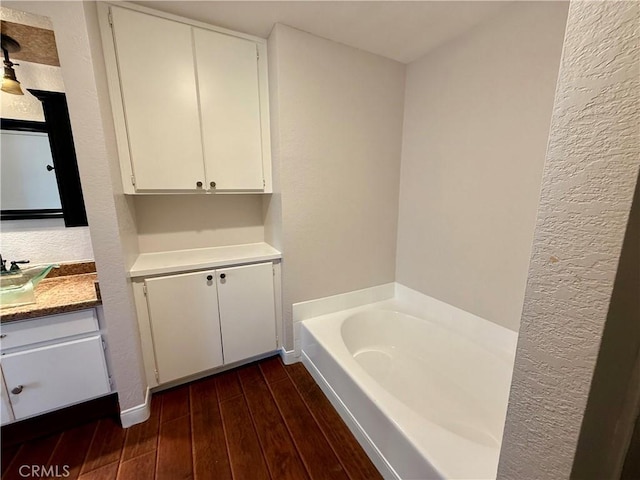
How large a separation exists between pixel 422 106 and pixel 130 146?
1973 millimetres

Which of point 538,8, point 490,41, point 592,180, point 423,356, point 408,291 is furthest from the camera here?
point 408,291

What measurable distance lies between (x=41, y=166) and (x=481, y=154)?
2.58 meters

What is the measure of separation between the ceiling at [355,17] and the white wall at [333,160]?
98 millimetres

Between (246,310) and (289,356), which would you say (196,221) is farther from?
(289,356)

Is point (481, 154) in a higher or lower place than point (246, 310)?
higher

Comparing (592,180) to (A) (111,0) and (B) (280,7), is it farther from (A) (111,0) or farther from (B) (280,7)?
(A) (111,0)

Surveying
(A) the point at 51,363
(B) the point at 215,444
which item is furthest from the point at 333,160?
(A) the point at 51,363

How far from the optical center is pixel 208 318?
1.68 meters

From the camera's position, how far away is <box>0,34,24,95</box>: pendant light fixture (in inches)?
48.4

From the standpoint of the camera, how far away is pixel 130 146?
1474 mm

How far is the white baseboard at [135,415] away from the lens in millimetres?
1411

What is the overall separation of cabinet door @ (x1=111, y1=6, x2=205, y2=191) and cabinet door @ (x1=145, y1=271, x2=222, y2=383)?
612 mm

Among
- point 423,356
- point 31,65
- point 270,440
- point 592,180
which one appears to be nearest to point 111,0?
point 31,65

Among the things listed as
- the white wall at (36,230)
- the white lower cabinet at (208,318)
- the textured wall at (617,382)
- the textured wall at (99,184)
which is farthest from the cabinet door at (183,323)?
the textured wall at (617,382)
